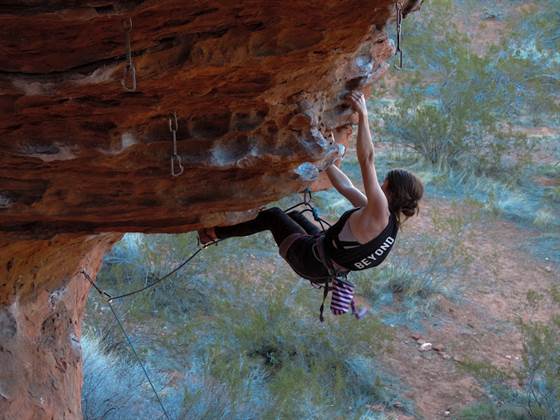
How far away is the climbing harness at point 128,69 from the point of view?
2141mm

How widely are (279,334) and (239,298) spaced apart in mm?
864

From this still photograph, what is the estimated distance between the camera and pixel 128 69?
7.42 feet

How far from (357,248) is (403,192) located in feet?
1.27

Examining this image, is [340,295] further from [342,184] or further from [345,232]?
[342,184]

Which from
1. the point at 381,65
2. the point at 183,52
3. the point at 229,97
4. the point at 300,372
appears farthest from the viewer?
the point at 300,372

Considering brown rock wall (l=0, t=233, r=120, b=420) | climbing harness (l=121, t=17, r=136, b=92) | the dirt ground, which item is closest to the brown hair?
Answer: brown rock wall (l=0, t=233, r=120, b=420)

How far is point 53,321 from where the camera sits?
4.07 metres

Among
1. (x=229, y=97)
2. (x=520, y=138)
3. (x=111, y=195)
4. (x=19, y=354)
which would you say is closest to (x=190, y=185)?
(x=111, y=195)

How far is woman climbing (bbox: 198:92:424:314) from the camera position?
399 centimetres

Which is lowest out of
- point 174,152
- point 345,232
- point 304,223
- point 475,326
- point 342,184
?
point 475,326

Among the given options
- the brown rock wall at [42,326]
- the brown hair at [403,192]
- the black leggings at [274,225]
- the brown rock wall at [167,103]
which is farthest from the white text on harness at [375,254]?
the brown rock wall at [42,326]

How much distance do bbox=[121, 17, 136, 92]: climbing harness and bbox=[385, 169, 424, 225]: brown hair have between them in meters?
2.07

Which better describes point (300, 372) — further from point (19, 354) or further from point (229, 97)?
point (229, 97)

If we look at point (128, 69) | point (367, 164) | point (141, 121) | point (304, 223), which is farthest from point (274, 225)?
point (128, 69)
